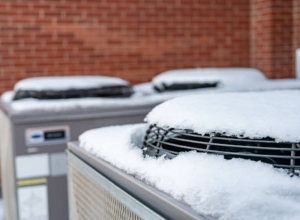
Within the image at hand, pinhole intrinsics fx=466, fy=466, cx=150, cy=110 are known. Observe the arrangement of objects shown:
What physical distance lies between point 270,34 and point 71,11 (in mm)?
1801

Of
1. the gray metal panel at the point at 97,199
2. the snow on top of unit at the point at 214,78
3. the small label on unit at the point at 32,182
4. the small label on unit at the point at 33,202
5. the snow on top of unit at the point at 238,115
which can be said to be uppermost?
the snow on top of unit at the point at 238,115

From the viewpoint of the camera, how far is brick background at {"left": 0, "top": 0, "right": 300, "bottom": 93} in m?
3.93

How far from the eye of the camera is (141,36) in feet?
14.1

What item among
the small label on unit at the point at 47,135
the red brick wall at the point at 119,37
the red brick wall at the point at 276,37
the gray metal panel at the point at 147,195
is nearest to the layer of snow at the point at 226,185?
the gray metal panel at the point at 147,195

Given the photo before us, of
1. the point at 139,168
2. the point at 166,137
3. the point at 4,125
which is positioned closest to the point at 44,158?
the point at 4,125

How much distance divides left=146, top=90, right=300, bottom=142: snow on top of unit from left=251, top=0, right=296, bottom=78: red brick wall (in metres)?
3.17

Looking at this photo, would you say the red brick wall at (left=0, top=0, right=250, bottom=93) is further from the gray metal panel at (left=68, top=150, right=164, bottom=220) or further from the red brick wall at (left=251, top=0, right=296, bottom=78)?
the gray metal panel at (left=68, top=150, right=164, bottom=220)

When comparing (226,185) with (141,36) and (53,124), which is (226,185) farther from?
(141,36)

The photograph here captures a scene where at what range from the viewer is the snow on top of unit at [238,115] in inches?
34.4

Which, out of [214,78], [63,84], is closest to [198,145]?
[63,84]

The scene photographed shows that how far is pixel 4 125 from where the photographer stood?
2.62 metres

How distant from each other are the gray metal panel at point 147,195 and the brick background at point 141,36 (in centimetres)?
292

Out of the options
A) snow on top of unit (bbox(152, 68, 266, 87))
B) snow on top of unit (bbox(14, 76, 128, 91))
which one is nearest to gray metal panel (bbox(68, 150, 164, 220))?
snow on top of unit (bbox(14, 76, 128, 91))

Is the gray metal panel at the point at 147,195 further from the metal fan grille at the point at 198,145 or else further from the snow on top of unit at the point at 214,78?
the snow on top of unit at the point at 214,78
